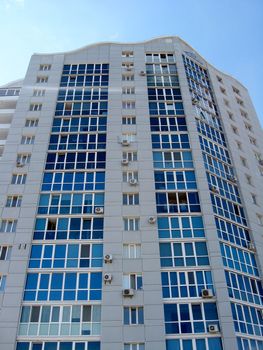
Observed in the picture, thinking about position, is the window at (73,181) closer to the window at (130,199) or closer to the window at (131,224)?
the window at (130,199)

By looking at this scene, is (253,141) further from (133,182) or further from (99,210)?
(99,210)

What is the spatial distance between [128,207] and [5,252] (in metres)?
8.69

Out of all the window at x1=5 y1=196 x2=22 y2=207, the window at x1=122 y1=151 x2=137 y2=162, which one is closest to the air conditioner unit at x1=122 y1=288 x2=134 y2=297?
the window at x1=5 y1=196 x2=22 y2=207

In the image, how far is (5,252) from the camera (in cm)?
2441

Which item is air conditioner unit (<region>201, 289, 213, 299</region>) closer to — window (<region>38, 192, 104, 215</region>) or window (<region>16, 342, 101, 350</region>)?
window (<region>16, 342, 101, 350</region>)

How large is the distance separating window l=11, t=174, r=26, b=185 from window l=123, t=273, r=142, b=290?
1087 cm

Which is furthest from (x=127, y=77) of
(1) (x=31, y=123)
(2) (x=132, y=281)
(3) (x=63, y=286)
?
(3) (x=63, y=286)

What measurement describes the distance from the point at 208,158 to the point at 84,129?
10738 millimetres

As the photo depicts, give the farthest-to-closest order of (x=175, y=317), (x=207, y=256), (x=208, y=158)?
(x=208, y=158)
(x=207, y=256)
(x=175, y=317)

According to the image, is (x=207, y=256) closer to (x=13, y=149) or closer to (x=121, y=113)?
(x=121, y=113)

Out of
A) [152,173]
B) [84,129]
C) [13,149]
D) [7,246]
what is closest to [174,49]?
[84,129]

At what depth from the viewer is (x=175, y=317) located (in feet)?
71.8

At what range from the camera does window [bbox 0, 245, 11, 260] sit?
24.2m

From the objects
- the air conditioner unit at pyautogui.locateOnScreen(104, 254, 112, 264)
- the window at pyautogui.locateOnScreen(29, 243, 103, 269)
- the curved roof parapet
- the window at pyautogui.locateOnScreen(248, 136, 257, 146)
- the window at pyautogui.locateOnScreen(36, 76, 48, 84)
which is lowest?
the air conditioner unit at pyautogui.locateOnScreen(104, 254, 112, 264)
